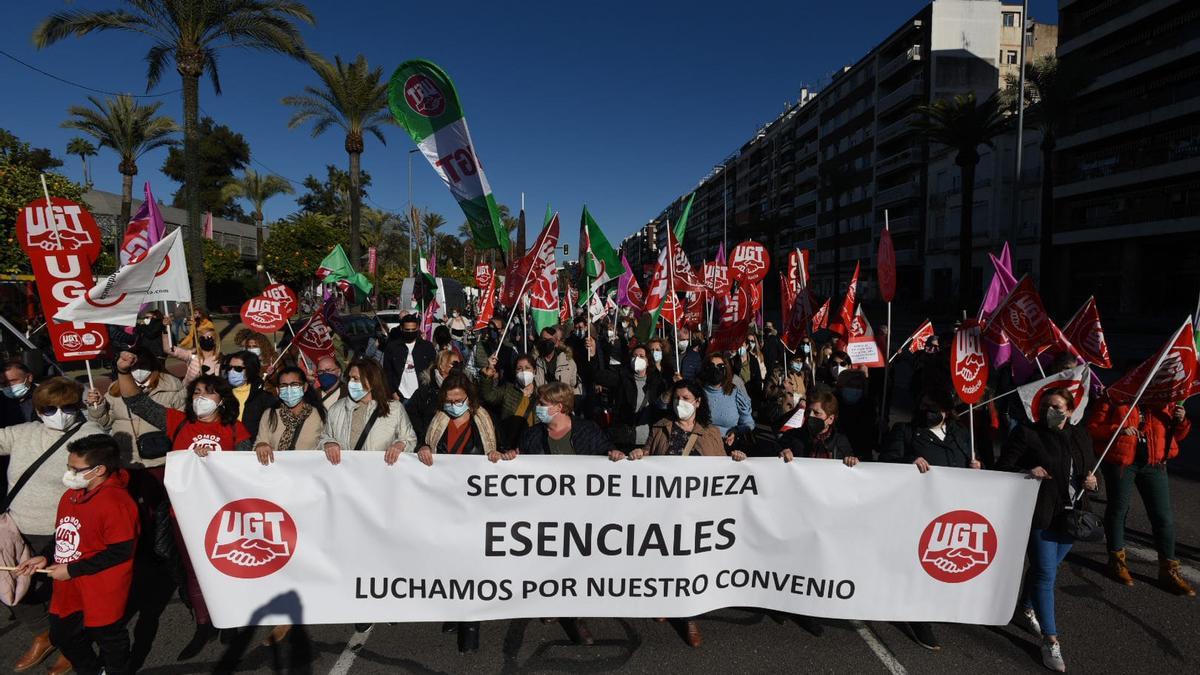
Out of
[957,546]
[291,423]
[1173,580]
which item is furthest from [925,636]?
[291,423]

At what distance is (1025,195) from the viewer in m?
38.5

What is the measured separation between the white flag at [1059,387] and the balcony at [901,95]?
49954 mm

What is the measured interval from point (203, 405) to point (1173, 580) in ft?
21.0

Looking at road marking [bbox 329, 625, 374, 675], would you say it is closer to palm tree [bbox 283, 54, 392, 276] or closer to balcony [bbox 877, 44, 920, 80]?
palm tree [bbox 283, 54, 392, 276]

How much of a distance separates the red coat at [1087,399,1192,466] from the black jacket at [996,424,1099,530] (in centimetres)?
87

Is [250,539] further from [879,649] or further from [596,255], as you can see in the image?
[596,255]

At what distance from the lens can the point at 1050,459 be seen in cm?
363

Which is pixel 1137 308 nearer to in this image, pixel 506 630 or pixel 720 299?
pixel 720 299

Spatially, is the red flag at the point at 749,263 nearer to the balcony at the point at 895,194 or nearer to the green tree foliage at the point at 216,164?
the balcony at the point at 895,194

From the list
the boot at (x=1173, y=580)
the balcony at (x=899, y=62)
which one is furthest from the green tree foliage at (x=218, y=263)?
the balcony at (x=899, y=62)

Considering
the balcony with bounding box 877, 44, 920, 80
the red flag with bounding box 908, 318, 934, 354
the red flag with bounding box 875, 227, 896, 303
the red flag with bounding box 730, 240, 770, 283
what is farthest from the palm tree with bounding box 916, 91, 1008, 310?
the red flag with bounding box 875, 227, 896, 303

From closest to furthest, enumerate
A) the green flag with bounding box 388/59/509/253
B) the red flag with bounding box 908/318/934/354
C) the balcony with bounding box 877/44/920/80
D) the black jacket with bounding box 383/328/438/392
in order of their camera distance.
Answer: the green flag with bounding box 388/59/509/253
the black jacket with bounding box 383/328/438/392
the red flag with bounding box 908/318/934/354
the balcony with bounding box 877/44/920/80

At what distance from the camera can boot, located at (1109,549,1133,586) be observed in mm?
4426

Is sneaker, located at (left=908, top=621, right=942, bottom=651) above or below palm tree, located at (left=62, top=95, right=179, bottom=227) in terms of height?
below
